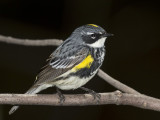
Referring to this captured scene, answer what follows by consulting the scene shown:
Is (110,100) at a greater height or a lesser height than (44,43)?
lesser

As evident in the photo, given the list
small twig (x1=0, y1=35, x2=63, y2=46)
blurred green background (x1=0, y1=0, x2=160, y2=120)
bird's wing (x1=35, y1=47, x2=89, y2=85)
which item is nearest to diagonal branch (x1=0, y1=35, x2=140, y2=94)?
small twig (x1=0, y1=35, x2=63, y2=46)

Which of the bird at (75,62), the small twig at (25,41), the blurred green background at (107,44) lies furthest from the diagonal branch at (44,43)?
the blurred green background at (107,44)

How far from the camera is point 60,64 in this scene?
3330mm

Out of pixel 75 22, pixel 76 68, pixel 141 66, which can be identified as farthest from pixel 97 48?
pixel 141 66

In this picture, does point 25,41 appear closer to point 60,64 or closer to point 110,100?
point 60,64

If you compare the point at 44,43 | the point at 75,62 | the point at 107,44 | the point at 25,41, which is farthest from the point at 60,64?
the point at 107,44

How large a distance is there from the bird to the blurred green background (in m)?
1.17

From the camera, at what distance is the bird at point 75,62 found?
10.5ft

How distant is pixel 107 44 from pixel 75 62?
6.15ft

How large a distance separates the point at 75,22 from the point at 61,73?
1879 mm

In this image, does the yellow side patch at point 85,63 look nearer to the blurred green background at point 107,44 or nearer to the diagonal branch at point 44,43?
the diagonal branch at point 44,43

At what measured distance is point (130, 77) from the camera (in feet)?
16.9

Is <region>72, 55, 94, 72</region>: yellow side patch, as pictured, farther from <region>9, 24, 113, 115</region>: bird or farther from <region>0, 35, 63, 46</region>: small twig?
<region>0, 35, 63, 46</region>: small twig

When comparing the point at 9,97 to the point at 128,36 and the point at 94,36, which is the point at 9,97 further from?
the point at 128,36
